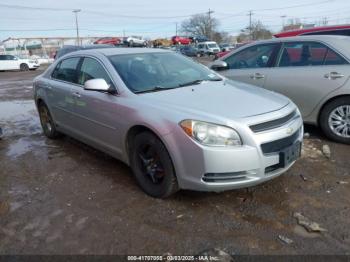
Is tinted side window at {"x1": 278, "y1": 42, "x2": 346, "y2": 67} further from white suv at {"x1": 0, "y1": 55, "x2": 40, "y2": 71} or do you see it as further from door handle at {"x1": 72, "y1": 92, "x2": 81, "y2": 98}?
white suv at {"x1": 0, "y1": 55, "x2": 40, "y2": 71}

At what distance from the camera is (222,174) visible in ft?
10.4

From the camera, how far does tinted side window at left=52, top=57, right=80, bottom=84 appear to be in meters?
5.04

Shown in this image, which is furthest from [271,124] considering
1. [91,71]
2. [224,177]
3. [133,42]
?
[133,42]

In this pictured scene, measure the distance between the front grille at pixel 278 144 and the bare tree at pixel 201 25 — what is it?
268 feet

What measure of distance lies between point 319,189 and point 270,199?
0.61 metres

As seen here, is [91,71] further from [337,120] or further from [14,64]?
[14,64]

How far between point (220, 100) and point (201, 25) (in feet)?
283

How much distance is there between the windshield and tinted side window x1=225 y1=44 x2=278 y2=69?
1.49 m

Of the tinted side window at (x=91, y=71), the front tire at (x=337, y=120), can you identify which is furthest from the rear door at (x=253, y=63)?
the tinted side window at (x=91, y=71)

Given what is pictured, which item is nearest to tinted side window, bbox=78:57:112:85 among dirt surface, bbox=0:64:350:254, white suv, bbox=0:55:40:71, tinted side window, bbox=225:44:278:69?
dirt surface, bbox=0:64:350:254

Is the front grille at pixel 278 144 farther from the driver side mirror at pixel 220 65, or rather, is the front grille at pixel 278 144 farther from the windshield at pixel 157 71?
the driver side mirror at pixel 220 65

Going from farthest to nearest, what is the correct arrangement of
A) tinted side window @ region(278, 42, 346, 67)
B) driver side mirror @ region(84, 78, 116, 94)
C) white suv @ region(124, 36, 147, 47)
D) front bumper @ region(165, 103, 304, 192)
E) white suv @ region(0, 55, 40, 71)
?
white suv @ region(0, 55, 40, 71) → white suv @ region(124, 36, 147, 47) → tinted side window @ region(278, 42, 346, 67) → driver side mirror @ region(84, 78, 116, 94) → front bumper @ region(165, 103, 304, 192)

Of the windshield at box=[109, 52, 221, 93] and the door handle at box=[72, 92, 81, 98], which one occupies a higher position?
the windshield at box=[109, 52, 221, 93]

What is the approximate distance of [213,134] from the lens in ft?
10.3
